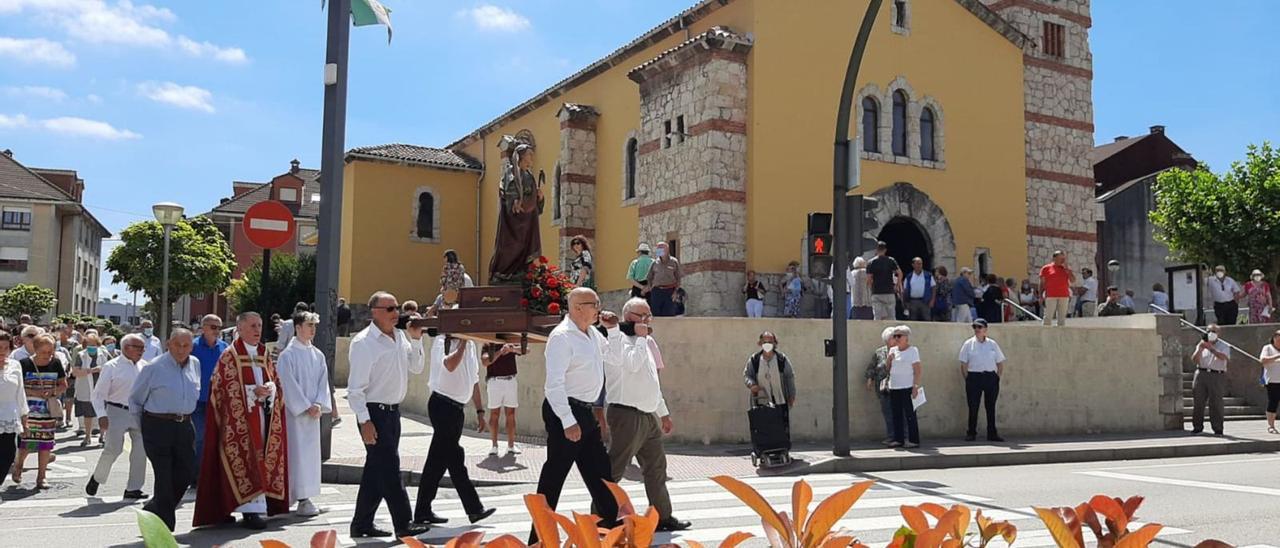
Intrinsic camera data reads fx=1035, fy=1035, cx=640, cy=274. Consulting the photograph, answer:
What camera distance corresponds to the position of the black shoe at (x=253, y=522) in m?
8.44

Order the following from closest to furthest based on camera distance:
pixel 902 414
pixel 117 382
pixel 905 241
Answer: pixel 117 382, pixel 902 414, pixel 905 241

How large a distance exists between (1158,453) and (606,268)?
14769mm

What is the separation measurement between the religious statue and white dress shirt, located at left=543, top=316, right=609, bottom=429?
2.70 metres

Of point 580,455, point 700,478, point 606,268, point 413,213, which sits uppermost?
point 413,213

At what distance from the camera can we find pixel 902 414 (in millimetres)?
14141

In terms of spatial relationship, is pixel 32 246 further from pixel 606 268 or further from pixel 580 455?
pixel 580 455

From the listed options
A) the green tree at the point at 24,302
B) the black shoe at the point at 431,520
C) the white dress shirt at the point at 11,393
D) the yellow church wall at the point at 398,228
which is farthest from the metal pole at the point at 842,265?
the green tree at the point at 24,302

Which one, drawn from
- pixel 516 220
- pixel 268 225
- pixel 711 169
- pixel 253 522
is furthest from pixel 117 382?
pixel 711 169

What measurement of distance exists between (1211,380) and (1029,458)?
16.6 ft

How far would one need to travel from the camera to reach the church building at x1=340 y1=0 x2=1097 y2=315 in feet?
70.1

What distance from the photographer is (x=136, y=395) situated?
874 cm

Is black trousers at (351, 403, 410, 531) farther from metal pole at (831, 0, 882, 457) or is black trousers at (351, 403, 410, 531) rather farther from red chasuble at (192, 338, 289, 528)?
metal pole at (831, 0, 882, 457)

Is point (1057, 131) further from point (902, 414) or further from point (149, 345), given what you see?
point (149, 345)

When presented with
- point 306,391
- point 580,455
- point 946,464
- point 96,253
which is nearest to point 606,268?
point 946,464
